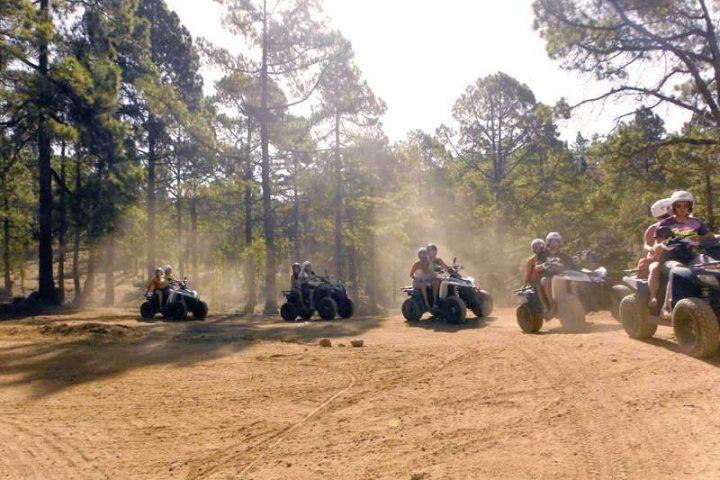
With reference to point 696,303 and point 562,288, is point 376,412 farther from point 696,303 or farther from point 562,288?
point 562,288

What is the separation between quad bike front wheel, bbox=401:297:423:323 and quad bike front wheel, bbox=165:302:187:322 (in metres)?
6.45

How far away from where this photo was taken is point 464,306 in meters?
13.8

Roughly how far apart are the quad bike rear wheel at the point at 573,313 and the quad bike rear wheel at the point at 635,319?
182 cm

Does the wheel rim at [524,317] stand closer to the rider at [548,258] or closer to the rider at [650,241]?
the rider at [548,258]

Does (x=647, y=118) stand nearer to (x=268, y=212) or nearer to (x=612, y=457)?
(x=268, y=212)

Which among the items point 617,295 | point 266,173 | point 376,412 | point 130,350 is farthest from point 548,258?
point 266,173

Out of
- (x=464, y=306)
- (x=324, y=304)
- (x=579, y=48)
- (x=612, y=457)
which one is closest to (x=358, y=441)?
(x=612, y=457)

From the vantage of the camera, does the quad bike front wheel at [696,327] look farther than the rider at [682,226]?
No

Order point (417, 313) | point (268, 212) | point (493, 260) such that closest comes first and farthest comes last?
point (417, 313) → point (268, 212) → point (493, 260)

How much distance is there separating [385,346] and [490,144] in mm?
23526

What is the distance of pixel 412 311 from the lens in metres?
15.3

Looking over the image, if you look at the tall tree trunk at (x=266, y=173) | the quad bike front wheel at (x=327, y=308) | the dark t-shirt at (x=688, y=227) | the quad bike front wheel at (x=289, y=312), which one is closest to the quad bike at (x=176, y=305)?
the quad bike front wheel at (x=289, y=312)

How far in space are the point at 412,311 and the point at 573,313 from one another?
5.73 meters

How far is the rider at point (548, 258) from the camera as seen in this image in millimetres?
10469
